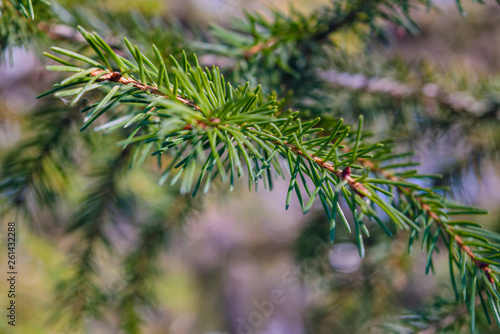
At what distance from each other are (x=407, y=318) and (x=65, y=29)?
0.48m

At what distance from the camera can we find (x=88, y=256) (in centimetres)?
46

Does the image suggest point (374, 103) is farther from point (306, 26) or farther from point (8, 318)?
point (8, 318)

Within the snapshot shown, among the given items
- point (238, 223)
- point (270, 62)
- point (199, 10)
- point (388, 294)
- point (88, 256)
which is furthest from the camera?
point (238, 223)

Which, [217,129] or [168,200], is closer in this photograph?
[217,129]

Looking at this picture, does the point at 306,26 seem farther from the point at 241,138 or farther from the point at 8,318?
the point at 8,318

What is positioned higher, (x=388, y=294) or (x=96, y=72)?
(x=96, y=72)

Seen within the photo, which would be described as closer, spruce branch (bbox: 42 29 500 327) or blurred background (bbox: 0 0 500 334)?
spruce branch (bbox: 42 29 500 327)

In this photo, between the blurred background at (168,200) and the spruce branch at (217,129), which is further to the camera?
the blurred background at (168,200)

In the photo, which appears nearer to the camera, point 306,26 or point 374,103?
point 306,26

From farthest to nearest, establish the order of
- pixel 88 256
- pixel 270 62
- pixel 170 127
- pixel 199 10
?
pixel 199 10, pixel 88 256, pixel 270 62, pixel 170 127

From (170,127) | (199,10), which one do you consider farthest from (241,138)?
(199,10)

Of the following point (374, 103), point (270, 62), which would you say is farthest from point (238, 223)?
point (270, 62)

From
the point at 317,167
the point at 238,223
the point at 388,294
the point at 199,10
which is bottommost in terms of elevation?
the point at 238,223

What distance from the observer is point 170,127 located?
0.19 meters
